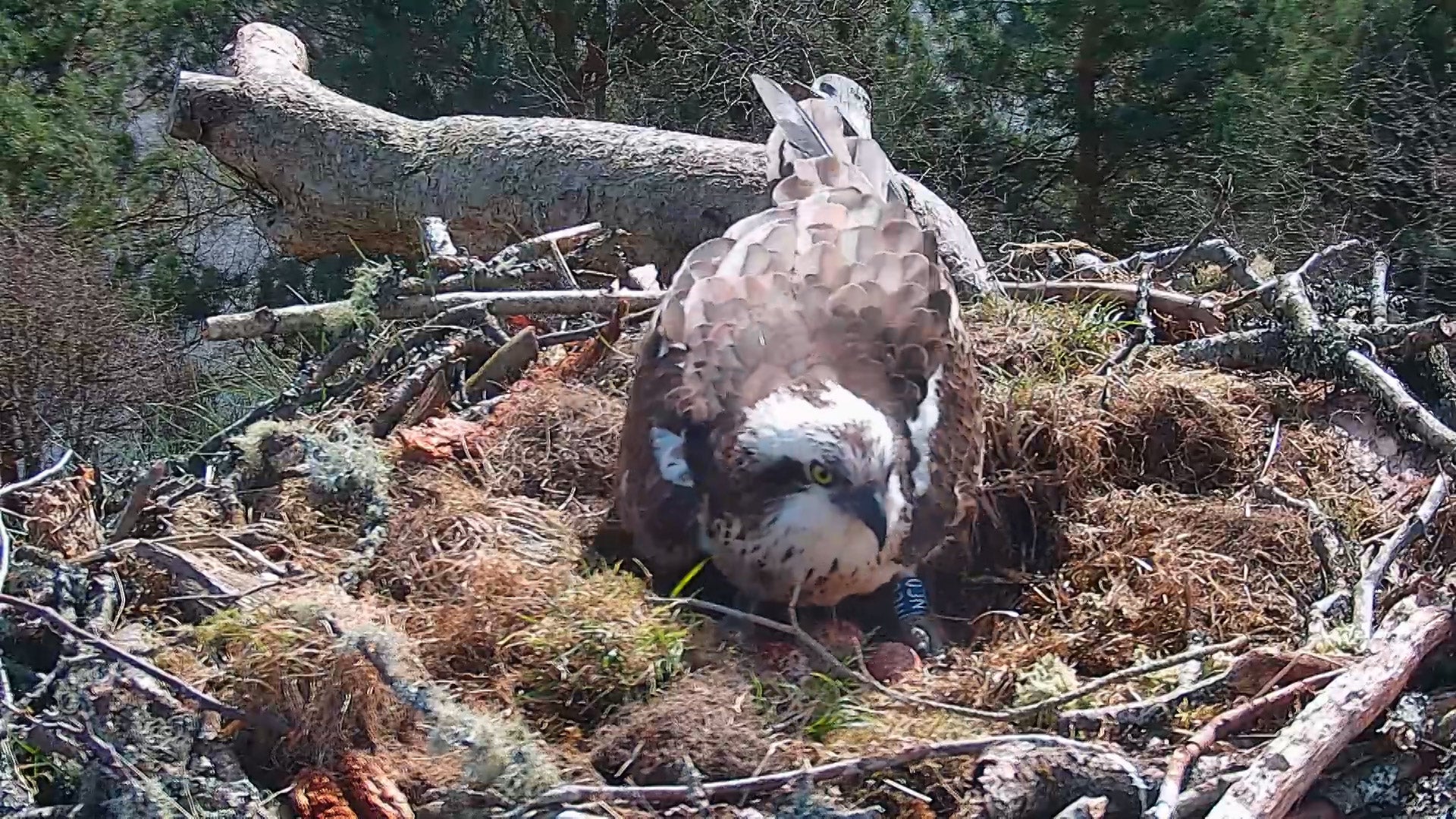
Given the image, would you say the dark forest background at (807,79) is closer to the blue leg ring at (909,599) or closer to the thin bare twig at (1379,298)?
the thin bare twig at (1379,298)

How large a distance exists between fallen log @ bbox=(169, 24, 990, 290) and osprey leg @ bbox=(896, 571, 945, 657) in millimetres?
1697

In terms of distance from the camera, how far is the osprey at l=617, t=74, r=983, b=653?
3.15 metres

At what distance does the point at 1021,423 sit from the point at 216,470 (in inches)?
81.3

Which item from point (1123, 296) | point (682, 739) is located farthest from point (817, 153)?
point (682, 739)

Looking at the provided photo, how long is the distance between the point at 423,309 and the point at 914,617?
1.70 meters

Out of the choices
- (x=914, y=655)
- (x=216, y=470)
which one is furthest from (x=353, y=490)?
(x=914, y=655)

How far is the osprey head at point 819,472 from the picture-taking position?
122 inches

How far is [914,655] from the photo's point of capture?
3.24 metres

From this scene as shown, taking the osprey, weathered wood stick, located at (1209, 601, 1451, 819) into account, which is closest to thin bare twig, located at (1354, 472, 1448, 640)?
weathered wood stick, located at (1209, 601, 1451, 819)

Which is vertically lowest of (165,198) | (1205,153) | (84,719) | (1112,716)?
(165,198)

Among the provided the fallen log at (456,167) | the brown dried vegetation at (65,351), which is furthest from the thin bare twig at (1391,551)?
the brown dried vegetation at (65,351)

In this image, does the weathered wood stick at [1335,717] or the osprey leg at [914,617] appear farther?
the osprey leg at [914,617]

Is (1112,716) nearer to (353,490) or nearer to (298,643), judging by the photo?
(298,643)

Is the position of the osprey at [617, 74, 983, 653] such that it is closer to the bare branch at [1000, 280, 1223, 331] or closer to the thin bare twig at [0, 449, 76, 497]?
the bare branch at [1000, 280, 1223, 331]
